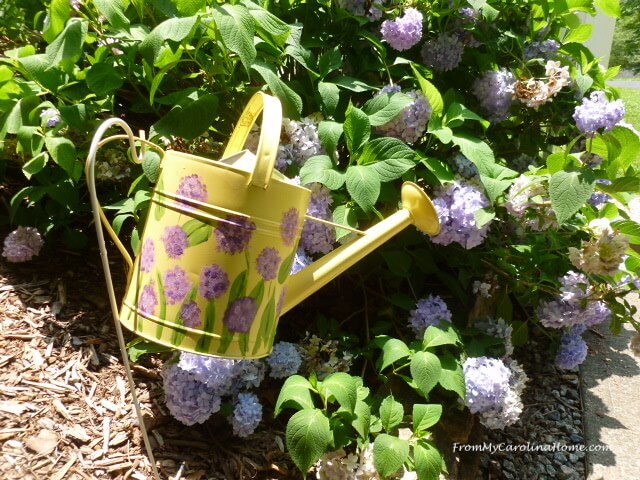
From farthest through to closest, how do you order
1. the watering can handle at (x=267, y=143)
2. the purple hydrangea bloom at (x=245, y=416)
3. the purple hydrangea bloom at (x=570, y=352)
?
the purple hydrangea bloom at (x=570, y=352) → the purple hydrangea bloom at (x=245, y=416) → the watering can handle at (x=267, y=143)

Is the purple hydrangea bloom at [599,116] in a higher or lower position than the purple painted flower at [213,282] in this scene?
higher

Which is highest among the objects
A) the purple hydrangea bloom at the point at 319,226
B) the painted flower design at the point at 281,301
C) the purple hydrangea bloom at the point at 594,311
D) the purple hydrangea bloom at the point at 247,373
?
the painted flower design at the point at 281,301

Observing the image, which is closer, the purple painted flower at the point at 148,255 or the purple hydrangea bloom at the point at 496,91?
the purple painted flower at the point at 148,255

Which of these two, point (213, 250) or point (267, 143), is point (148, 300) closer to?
point (213, 250)

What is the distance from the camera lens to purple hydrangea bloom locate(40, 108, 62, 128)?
151 centimetres

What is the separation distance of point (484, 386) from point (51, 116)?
1.18 metres

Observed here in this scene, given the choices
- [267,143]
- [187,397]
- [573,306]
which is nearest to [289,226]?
[267,143]

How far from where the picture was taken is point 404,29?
1525 mm

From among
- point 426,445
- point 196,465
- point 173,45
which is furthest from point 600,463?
point 173,45

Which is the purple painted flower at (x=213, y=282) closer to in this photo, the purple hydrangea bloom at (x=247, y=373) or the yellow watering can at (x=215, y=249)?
the yellow watering can at (x=215, y=249)

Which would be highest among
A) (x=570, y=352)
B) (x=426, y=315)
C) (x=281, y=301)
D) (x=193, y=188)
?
(x=193, y=188)

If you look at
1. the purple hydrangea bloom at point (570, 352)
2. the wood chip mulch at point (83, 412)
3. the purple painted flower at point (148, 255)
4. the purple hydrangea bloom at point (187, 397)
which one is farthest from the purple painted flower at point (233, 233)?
the purple hydrangea bloom at point (570, 352)

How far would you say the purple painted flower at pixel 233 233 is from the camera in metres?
0.93

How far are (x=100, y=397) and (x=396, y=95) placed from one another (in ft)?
3.18
